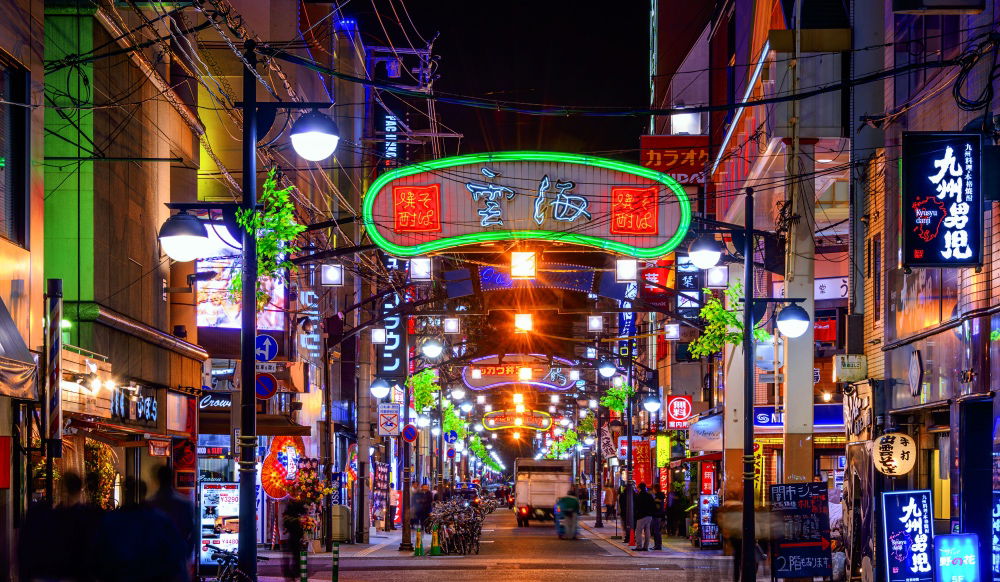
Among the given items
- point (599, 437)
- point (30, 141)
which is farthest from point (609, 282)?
point (599, 437)

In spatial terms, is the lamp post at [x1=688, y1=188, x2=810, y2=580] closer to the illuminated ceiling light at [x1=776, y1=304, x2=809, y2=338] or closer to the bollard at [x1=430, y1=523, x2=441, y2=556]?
the illuminated ceiling light at [x1=776, y1=304, x2=809, y2=338]

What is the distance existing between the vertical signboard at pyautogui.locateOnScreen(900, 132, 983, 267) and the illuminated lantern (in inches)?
213

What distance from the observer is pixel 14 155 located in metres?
17.2

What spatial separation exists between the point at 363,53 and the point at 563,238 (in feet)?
121

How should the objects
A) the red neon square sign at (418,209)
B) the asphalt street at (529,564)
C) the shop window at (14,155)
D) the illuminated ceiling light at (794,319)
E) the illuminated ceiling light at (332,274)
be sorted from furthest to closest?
the illuminated ceiling light at (332,274) < the asphalt street at (529,564) < the illuminated ceiling light at (794,319) < the red neon square sign at (418,209) < the shop window at (14,155)

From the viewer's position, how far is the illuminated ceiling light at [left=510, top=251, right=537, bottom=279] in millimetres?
26344

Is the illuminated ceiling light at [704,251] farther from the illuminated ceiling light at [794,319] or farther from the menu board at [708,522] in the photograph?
the menu board at [708,522]

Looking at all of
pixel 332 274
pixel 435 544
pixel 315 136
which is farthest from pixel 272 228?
pixel 435 544

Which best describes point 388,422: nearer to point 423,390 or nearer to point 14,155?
point 423,390

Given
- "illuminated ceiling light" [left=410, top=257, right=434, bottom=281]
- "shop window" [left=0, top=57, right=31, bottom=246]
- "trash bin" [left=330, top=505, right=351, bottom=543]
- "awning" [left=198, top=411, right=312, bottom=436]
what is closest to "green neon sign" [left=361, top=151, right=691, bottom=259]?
"awning" [left=198, top=411, right=312, bottom=436]

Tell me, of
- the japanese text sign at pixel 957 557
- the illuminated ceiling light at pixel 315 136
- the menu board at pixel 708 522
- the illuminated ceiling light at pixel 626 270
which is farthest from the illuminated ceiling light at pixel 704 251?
the menu board at pixel 708 522

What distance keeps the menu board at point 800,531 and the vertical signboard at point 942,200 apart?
7.06 meters

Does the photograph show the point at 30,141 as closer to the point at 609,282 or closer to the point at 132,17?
the point at 132,17

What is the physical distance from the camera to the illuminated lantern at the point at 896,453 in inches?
864
